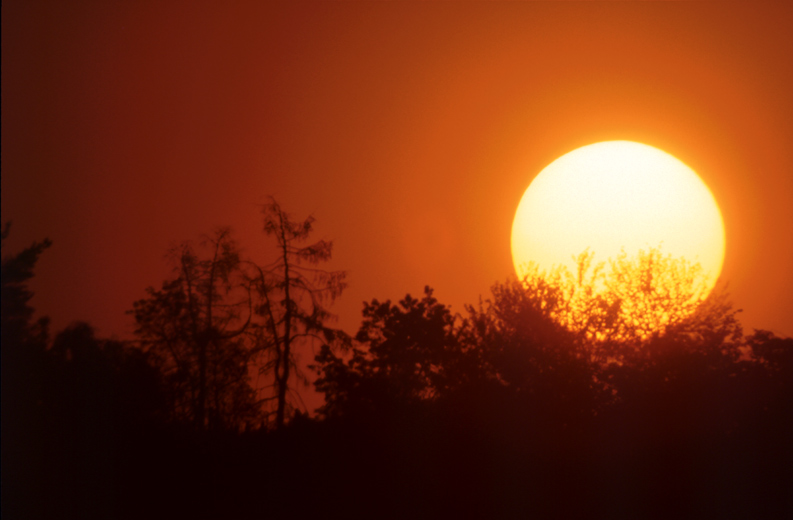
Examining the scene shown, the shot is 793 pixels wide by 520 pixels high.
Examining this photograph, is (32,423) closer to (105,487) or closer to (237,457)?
(105,487)

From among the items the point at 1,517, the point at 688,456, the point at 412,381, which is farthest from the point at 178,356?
the point at 688,456

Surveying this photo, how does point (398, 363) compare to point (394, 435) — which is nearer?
point (394, 435)

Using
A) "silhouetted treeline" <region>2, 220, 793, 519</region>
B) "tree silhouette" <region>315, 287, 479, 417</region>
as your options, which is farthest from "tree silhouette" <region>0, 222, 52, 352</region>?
"tree silhouette" <region>315, 287, 479, 417</region>

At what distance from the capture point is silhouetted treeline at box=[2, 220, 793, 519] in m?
21.2

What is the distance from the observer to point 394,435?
2570 centimetres

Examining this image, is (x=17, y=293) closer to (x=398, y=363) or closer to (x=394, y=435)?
(x=394, y=435)

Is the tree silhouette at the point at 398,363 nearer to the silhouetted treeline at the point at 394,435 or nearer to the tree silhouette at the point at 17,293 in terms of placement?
the silhouetted treeline at the point at 394,435

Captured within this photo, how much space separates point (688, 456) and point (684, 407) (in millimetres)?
3946

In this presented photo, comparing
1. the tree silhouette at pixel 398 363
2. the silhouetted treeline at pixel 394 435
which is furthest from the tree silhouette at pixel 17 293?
the tree silhouette at pixel 398 363

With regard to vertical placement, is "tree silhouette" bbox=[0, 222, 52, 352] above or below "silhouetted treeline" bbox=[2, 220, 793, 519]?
above

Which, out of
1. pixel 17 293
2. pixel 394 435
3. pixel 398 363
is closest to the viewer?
pixel 17 293

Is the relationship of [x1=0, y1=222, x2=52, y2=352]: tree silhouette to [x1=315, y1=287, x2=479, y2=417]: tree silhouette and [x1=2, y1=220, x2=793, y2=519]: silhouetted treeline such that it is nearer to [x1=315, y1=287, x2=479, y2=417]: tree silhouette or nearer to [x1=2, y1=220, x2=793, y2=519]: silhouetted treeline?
[x1=2, y1=220, x2=793, y2=519]: silhouetted treeline

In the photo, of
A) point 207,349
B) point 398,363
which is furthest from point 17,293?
point 398,363

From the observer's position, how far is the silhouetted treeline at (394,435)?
21.2 meters
